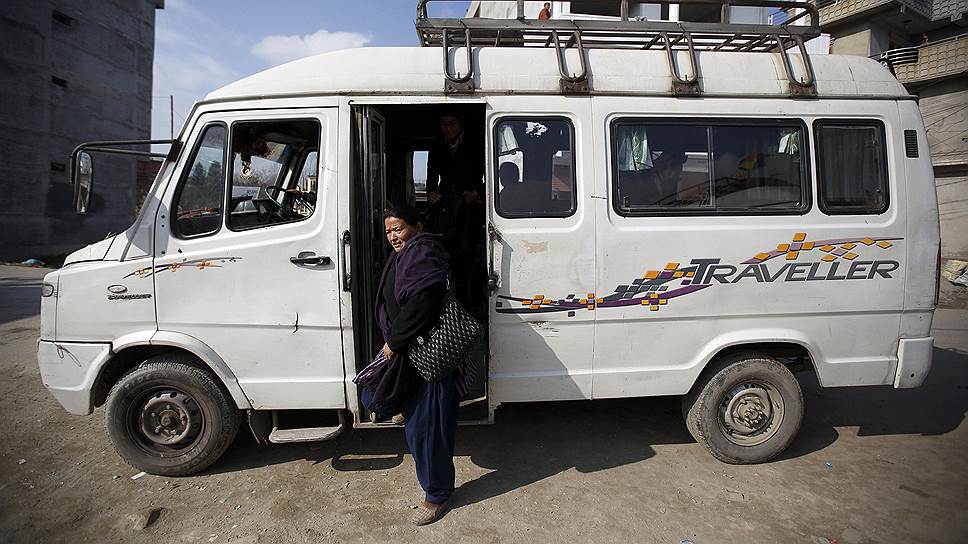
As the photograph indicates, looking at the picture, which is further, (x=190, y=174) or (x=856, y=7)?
(x=856, y=7)

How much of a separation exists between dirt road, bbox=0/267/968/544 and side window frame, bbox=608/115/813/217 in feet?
6.18

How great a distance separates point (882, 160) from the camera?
3781mm

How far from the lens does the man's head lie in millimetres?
4585

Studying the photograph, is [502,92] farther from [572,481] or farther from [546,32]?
[572,481]

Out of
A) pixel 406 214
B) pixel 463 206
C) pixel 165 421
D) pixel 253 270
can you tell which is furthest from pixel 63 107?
pixel 406 214

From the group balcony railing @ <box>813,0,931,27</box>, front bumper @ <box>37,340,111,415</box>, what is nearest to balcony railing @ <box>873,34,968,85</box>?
balcony railing @ <box>813,0,931,27</box>

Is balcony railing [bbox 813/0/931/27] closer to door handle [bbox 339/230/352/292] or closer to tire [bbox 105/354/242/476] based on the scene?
door handle [bbox 339/230/352/292]

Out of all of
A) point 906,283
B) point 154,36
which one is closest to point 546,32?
point 906,283

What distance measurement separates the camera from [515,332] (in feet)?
11.8

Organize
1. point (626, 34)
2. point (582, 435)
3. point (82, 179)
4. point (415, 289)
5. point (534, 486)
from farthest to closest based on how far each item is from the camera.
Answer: point (582, 435) < point (626, 34) < point (534, 486) < point (82, 179) < point (415, 289)

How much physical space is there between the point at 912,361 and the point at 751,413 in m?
1.23

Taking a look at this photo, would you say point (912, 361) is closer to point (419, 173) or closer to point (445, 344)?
point (445, 344)

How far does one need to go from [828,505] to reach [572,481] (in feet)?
5.43

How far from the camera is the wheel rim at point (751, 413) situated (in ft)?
12.8
